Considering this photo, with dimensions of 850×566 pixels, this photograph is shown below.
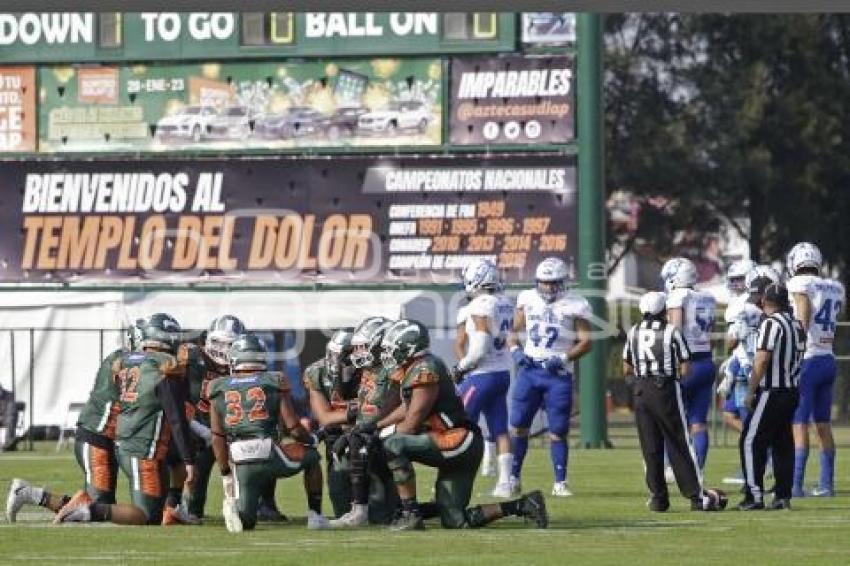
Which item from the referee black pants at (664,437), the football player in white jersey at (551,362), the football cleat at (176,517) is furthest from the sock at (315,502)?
the football player in white jersey at (551,362)

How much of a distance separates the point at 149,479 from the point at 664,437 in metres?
3.75

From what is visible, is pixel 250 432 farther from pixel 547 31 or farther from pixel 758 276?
pixel 547 31

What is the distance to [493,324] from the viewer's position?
18.9 m

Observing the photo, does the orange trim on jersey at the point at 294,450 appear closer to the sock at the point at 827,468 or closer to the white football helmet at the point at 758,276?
the white football helmet at the point at 758,276

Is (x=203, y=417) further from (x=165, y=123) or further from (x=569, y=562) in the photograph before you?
(x=165, y=123)

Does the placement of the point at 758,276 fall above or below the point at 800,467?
above

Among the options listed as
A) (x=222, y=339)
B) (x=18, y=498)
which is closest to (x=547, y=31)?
(x=222, y=339)

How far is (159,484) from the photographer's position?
51.6 ft

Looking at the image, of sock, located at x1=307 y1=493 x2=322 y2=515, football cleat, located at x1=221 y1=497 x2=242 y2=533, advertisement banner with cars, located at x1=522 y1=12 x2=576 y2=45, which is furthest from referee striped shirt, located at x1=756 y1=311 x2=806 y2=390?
advertisement banner with cars, located at x1=522 y1=12 x2=576 y2=45

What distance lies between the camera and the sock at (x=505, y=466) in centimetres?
1855

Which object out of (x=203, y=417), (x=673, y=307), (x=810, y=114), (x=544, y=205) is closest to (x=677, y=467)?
(x=673, y=307)

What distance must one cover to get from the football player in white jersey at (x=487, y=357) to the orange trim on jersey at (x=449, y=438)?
3493 mm

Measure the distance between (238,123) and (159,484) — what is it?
630 inches

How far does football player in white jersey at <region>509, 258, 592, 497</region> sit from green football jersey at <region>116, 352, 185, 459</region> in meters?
3.82
